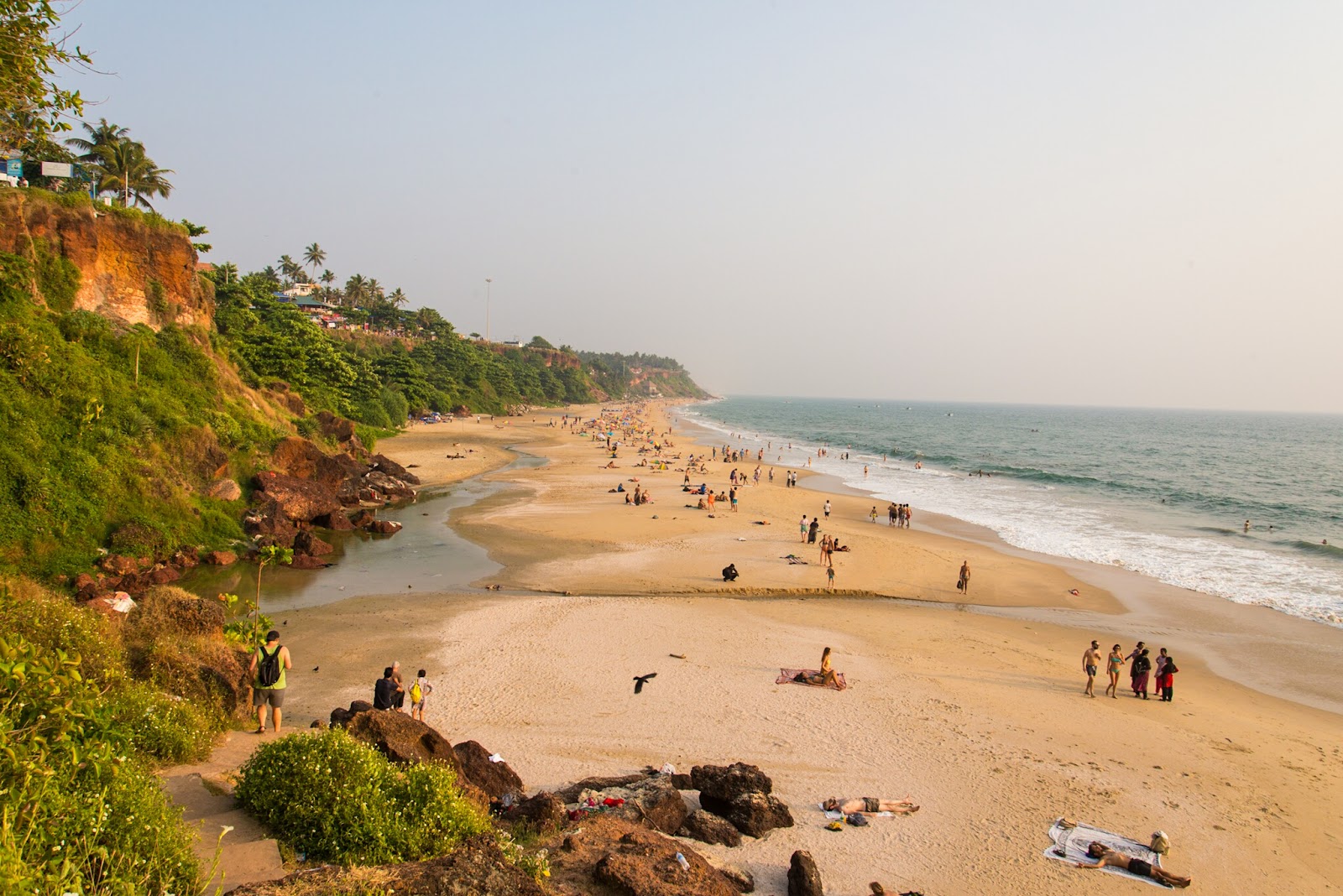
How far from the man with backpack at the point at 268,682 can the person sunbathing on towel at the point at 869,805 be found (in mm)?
7920

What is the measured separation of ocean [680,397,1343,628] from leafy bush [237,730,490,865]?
26.3m

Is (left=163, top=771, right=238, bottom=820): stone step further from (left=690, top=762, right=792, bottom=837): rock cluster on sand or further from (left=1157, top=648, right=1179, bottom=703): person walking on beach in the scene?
(left=1157, top=648, right=1179, bottom=703): person walking on beach

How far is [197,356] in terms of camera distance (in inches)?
1115

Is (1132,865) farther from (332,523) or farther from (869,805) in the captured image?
(332,523)

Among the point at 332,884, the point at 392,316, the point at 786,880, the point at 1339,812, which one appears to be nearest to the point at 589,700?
the point at 786,880

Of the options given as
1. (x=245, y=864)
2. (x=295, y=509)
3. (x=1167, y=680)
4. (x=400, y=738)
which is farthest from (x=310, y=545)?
(x=1167, y=680)

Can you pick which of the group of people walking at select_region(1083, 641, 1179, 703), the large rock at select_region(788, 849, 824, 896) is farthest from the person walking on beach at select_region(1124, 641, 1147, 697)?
the large rock at select_region(788, 849, 824, 896)

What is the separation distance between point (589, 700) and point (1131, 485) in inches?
2112

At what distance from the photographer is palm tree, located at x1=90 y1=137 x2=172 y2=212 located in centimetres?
4141

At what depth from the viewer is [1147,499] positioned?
46.9 meters

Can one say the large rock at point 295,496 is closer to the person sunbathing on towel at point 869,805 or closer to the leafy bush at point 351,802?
the leafy bush at point 351,802

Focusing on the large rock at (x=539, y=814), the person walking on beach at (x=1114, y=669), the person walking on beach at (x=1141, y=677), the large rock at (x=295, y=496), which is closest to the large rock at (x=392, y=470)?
Answer: the large rock at (x=295, y=496)

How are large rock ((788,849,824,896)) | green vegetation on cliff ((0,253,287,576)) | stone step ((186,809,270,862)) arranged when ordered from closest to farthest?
stone step ((186,809,270,862)) < large rock ((788,849,824,896)) < green vegetation on cliff ((0,253,287,576))

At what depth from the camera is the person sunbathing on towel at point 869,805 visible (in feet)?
32.1
